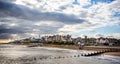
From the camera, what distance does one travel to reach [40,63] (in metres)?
53.4

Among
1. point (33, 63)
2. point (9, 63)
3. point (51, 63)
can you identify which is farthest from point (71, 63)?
point (9, 63)

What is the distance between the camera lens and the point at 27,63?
53.3m

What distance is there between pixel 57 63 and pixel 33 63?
6323 mm

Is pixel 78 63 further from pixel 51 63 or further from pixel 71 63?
pixel 51 63

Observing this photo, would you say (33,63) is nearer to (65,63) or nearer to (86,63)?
(65,63)

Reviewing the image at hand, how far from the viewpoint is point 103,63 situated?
169 ft

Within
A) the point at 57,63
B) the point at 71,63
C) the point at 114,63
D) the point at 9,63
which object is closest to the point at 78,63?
the point at 71,63

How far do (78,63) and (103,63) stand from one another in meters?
6.30

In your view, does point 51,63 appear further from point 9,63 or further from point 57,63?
point 9,63

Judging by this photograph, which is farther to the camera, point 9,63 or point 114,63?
point 9,63

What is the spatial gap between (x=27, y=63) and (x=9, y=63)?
577 cm

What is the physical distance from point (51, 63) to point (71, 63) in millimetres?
5235

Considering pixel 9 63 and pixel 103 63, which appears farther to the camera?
pixel 9 63

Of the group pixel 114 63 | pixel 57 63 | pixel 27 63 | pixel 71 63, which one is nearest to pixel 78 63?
pixel 71 63
